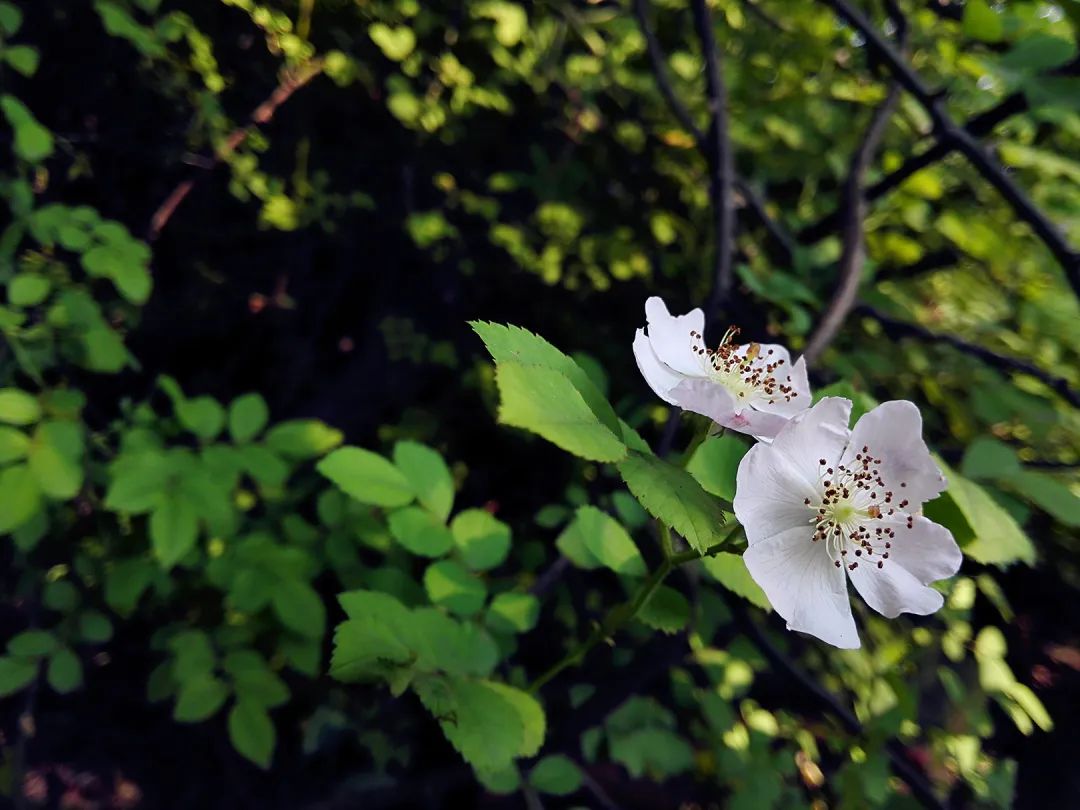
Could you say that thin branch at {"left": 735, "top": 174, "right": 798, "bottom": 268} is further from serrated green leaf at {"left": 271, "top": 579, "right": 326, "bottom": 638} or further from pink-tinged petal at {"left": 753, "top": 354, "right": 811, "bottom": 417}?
serrated green leaf at {"left": 271, "top": 579, "right": 326, "bottom": 638}

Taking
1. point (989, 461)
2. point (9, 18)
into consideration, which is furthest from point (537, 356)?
point (9, 18)

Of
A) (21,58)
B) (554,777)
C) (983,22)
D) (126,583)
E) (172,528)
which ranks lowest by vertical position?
(126,583)

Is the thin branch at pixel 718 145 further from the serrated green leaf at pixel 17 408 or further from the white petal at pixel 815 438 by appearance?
the serrated green leaf at pixel 17 408

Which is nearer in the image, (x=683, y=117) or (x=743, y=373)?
(x=743, y=373)

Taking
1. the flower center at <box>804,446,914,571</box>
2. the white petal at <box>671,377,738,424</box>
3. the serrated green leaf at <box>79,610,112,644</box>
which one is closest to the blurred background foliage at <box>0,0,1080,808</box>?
the serrated green leaf at <box>79,610,112,644</box>

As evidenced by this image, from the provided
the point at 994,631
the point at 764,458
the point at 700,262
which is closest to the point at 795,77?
the point at 700,262

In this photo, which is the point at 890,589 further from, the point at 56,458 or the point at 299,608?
the point at 56,458
